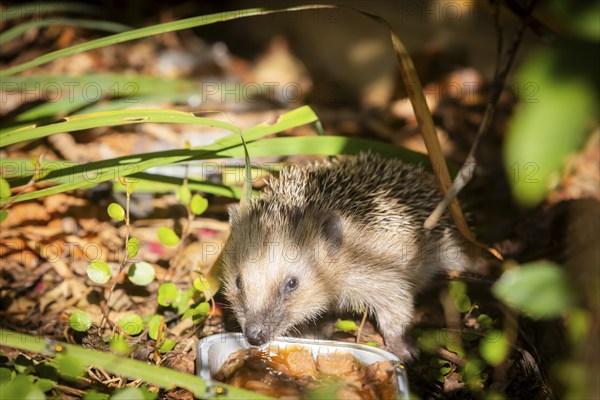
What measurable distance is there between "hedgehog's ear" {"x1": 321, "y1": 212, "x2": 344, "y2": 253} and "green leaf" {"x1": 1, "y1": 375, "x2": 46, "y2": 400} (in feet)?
4.45

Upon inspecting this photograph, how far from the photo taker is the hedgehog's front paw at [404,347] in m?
2.52

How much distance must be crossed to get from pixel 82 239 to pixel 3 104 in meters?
1.60

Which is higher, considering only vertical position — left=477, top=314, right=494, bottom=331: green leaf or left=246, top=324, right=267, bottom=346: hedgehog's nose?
left=477, top=314, right=494, bottom=331: green leaf

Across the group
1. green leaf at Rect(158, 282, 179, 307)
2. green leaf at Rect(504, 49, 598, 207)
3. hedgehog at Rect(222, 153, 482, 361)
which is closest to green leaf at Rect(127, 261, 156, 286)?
green leaf at Rect(158, 282, 179, 307)

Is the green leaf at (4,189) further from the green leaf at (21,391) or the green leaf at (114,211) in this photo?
the green leaf at (21,391)

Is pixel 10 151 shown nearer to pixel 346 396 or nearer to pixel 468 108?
pixel 346 396

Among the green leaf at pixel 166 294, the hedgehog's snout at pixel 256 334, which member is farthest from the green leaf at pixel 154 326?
the hedgehog's snout at pixel 256 334

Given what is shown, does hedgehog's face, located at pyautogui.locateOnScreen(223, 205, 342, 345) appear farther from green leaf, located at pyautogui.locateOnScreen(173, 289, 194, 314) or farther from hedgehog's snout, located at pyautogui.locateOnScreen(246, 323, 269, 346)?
green leaf, located at pyautogui.locateOnScreen(173, 289, 194, 314)

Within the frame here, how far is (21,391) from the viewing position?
164 cm

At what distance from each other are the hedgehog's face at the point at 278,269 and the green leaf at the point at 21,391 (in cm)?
85

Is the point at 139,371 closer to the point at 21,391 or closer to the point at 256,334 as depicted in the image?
the point at 21,391

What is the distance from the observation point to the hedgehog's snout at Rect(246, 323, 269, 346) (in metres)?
2.25

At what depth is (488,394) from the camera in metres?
2.00

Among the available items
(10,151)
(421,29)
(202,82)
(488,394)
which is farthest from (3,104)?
(488,394)
